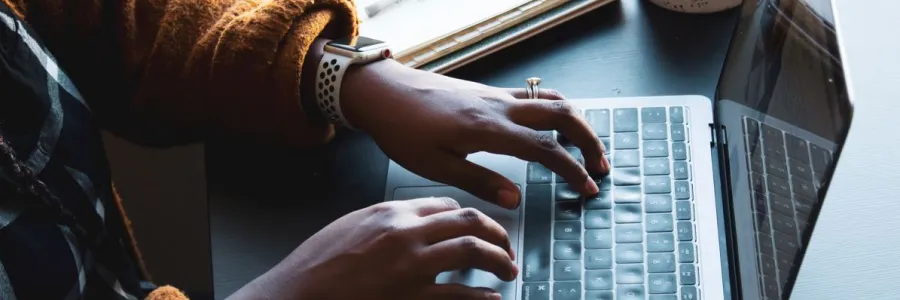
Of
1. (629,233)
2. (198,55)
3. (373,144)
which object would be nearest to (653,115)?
(629,233)

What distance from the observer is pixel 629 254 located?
640mm

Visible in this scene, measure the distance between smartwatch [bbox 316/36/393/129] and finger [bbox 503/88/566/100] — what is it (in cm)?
11

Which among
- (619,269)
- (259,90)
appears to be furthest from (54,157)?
(619,269)

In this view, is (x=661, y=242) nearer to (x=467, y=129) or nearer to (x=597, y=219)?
(x=597, y=219)

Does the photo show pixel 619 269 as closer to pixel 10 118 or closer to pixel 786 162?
pixel 786 162

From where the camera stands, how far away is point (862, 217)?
0.69m

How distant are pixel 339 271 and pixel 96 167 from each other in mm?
239

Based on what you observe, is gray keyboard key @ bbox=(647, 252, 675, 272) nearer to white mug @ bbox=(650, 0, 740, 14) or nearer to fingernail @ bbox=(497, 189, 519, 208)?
fingernail @ bbox=(497, 189, 519, 208)

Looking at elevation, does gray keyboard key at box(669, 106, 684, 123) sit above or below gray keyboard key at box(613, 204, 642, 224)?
above

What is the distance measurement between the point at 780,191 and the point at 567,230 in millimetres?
173

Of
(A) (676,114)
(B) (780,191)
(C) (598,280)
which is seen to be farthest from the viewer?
(A) (676,114)

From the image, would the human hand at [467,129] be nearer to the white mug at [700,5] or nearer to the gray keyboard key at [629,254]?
the gray keyboard key at [629,254]

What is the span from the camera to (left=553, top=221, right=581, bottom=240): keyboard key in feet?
2.15

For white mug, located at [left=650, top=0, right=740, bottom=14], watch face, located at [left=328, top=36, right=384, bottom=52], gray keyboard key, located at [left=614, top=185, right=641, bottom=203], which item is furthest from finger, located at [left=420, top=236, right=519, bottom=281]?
white mug, located at [left=650, top=0, right=740, bottom=14]
